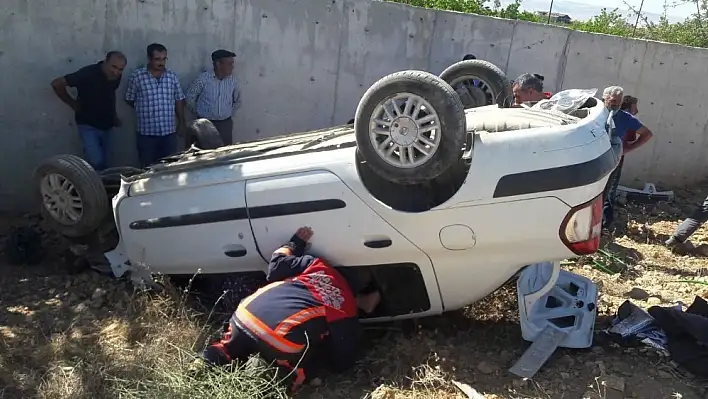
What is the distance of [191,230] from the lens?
402 centimetres

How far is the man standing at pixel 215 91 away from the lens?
675cm

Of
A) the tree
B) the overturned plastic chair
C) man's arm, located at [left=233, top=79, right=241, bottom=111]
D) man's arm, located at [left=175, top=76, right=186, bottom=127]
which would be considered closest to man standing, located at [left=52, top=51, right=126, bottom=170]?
man's arm, located at [left=175, top=76, right=186, bottom=127]

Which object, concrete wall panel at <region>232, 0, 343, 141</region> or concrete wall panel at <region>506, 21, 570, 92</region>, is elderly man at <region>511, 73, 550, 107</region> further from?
concrete wall panel at <region>506, 21, 570, 92</region>

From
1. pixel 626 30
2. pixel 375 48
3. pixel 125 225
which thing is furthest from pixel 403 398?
pixel 626 30

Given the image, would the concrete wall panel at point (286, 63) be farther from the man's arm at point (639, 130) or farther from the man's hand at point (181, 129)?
the man's arm at point (639, 130)

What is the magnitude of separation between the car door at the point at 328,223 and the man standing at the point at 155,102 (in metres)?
2.98

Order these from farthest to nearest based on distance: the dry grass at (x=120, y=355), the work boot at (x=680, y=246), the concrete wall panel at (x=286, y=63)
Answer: the concrete wall panel at (x=286, y=63) < the work boot at (x=680, y=246) < the dry grass at (x=120, y=355)

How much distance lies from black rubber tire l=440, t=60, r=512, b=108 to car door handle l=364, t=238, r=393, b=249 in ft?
6.44

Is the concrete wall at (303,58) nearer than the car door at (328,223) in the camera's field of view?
No

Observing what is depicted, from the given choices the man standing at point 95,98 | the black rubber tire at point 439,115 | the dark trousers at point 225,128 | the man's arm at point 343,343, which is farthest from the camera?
the dark trousers at point 225,128

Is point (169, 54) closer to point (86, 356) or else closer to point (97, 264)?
point (97, 264)

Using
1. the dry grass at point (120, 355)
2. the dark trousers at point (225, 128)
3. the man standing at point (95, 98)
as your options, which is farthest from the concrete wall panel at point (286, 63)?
the dry grass at point (120, 355)

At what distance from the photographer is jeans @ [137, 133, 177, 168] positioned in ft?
21.4

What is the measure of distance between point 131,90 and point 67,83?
578mm
